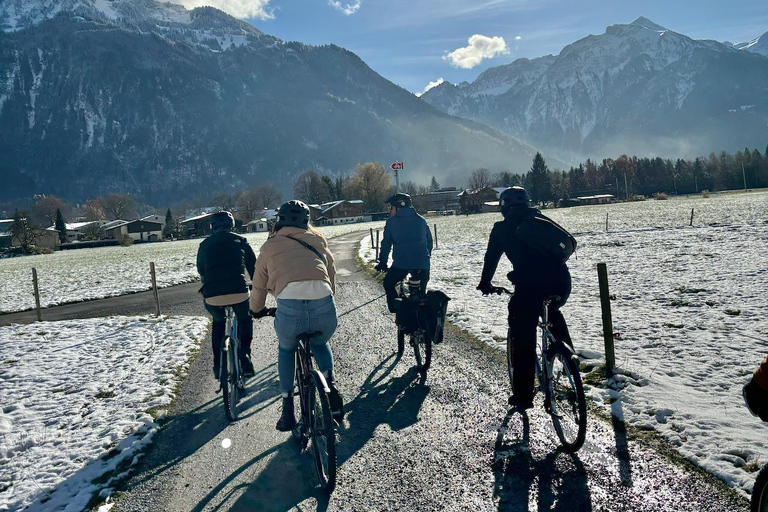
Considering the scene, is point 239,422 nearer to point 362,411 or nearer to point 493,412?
point 362,411

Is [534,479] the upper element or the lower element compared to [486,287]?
lower

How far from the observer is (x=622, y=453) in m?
4.27

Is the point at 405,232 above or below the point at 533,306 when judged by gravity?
above

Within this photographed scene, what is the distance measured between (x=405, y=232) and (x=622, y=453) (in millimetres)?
4102

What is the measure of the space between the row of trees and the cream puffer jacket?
359ft

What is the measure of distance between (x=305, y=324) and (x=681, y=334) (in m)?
6.47

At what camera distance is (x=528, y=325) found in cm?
460

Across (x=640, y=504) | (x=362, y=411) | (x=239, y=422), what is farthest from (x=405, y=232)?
(x=640, y=504)

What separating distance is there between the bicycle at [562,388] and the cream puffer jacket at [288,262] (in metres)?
2.16

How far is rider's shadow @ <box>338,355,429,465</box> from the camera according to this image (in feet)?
16.2

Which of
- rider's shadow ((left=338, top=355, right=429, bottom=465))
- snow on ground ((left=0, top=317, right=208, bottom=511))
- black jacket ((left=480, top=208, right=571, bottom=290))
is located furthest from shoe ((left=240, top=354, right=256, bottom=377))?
black jacket ((left=480, top=208, right=571, bottom=290))

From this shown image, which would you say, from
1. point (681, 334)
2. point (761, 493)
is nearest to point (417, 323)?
point (681, 334)

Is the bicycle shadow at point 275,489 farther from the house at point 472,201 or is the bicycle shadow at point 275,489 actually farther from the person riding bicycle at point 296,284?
the house at point 472,201

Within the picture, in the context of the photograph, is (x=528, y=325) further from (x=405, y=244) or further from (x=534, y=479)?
(x=405, y=244)
